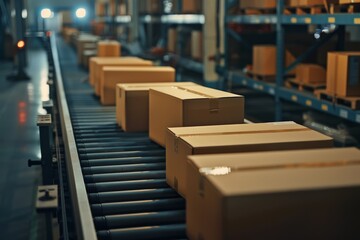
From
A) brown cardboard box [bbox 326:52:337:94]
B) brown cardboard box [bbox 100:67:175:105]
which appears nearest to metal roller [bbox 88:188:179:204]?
brown cardboard box [bbox 100:67:175:105]

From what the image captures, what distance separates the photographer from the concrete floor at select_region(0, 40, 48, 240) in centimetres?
519

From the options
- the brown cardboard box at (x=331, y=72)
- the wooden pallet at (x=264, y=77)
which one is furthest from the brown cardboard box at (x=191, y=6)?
the brown cardboard box at (x=331, y=72)

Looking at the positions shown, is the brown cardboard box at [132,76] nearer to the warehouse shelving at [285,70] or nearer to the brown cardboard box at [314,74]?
the warehouse shelving at [285,70]

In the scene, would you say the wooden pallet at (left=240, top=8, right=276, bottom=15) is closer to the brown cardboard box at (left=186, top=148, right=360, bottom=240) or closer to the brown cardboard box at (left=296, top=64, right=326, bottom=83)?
the brown cardboard box at (left=296, top=64, right=326, bottom=83)

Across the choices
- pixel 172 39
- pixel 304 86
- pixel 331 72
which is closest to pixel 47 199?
pixel 331 72

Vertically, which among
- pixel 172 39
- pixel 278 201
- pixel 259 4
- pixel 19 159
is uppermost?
pixel 259 4

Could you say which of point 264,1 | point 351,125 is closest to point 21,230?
point 264,1

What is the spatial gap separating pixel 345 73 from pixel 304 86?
127 centimetres

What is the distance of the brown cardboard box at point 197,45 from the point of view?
35.8ft

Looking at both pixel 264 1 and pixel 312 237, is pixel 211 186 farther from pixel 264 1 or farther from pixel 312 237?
pixel 264 1

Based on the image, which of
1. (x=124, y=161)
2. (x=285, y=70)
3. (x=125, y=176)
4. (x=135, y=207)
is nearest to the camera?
(x=135, y=207)

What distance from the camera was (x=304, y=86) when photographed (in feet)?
21.6

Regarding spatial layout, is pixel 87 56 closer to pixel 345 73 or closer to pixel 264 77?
pixel 264 77

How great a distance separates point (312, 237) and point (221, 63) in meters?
7.28
